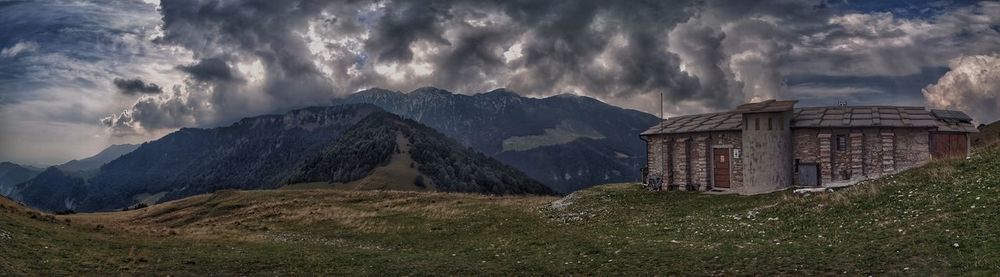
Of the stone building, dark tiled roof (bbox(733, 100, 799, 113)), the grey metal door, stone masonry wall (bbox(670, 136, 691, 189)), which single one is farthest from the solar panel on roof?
stone masonry wall (bbox(670, 136, 691, 189))

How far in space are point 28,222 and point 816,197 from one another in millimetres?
49075

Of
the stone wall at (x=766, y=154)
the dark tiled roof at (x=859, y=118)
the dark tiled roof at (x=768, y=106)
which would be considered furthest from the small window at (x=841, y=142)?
the dark tiled roof at (x=768, y=106)

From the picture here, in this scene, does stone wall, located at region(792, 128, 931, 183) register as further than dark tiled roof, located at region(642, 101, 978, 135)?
No

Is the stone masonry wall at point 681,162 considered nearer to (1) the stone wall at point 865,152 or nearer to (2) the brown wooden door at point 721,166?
(2) the brown wooden door at point 721,166

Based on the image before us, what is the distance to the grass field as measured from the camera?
2195 cm

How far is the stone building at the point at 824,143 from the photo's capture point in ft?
172

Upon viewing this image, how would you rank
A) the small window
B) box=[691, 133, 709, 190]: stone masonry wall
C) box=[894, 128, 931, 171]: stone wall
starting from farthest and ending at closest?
box=[691, 133, 709, 190]: stone masonry wall, the small window, box=[894, 128, 931, 171]: stone wall

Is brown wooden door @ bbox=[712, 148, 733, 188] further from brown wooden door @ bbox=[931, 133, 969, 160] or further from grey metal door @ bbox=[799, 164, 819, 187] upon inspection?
brown wooden door @ bbox=[931, 133, 969, 160]

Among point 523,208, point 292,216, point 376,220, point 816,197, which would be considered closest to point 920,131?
point 816,197

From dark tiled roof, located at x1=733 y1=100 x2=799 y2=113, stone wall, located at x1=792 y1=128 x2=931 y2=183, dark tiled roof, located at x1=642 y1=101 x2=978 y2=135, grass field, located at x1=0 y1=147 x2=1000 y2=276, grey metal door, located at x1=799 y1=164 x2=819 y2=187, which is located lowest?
grass field, located at x1=0 y1=147 x2=1000 y2=276

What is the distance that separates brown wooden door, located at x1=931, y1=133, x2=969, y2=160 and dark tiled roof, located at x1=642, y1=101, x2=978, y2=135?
0.70m

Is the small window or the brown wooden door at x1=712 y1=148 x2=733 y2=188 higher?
the small window

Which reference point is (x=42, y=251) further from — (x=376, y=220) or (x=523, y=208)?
(x=523, y=208)

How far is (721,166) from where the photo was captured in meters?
58.6
